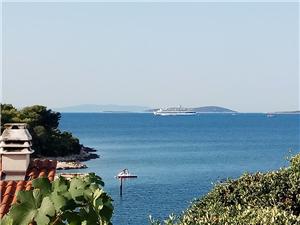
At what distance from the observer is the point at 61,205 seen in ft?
9.12

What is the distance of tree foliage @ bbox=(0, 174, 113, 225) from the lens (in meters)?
2.74

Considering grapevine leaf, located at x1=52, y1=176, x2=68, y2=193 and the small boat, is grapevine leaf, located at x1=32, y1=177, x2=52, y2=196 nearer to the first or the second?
grapevine leaf, located at x1=52, y1=176, x2=68, y2=193

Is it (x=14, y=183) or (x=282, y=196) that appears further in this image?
(x=282, y=196)

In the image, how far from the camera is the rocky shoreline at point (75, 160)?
8556cm

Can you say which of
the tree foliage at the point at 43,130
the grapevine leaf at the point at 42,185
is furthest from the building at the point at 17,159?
the tree foliage at the point at 43,130

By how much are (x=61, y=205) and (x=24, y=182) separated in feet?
17.3

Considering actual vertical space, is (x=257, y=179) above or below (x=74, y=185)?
below

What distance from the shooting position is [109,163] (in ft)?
320

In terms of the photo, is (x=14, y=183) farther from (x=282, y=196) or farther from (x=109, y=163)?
(x=109, y=163)

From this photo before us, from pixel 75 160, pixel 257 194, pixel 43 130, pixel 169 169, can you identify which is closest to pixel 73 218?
pixel 257 194

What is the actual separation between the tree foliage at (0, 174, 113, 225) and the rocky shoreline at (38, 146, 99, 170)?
80.1 meters

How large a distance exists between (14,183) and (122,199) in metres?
48.9

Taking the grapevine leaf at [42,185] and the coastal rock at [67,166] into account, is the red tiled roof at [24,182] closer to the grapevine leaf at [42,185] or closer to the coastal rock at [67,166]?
the grapevine leaf at [42,185]

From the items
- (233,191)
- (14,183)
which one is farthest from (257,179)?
(14,183)
